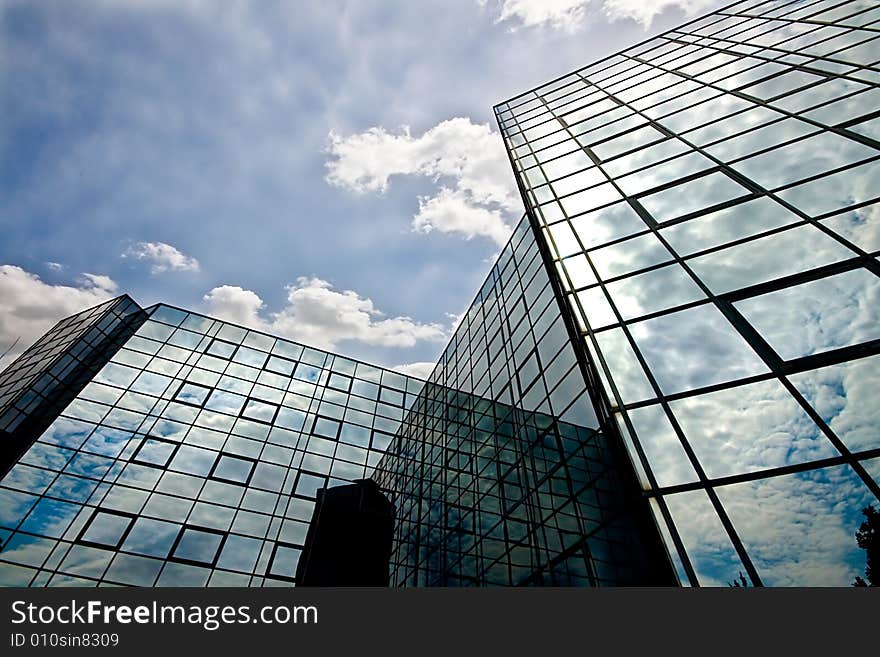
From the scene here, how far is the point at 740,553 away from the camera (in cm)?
573

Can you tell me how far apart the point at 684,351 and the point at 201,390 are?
77.9ft

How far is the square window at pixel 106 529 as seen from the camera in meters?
17.4

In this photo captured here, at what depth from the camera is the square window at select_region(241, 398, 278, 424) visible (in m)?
24.6

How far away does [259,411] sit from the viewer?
25.0m

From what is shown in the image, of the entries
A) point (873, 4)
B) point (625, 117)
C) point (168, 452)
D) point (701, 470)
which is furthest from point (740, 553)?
point (168, 452)

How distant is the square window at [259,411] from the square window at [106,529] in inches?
284

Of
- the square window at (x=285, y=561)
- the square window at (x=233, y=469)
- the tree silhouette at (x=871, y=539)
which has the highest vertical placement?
the square window at (x=233, y=469)

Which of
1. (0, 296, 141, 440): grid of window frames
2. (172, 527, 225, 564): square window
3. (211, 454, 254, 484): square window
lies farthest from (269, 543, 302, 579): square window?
(0, 296, 141, 440): grid of window frames

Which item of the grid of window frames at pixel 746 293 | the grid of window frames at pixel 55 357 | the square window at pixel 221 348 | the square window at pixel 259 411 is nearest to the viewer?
the grid of window frames at pixel 746 293

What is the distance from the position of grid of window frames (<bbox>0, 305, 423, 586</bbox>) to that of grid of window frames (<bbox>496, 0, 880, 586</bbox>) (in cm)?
1762

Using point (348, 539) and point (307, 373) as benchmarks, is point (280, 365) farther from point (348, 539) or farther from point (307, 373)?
point (348, 539)

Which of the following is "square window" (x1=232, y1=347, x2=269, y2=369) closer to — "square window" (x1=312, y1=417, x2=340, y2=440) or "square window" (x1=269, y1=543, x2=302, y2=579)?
"square window" (x1=312, y1=417, x2=340, y2=440)

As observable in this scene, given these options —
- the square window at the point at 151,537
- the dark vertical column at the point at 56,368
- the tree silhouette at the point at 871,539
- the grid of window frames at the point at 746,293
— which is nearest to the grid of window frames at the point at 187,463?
the square window at the point at 151,537

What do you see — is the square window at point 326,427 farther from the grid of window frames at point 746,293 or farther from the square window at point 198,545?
the grid of window frames at point 746,293
